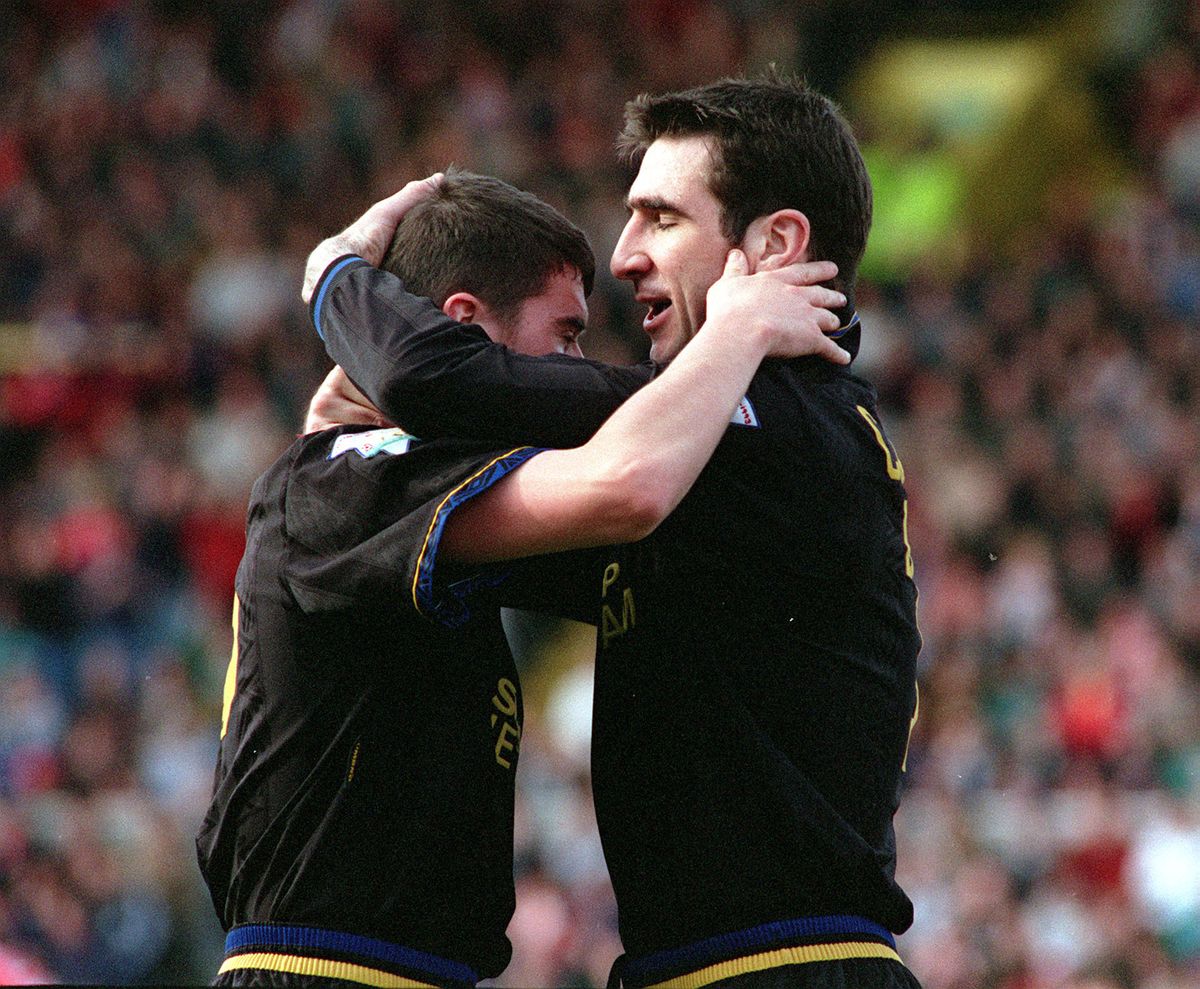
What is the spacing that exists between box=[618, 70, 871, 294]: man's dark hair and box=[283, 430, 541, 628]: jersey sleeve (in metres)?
0.70

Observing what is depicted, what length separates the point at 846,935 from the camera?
3.36 metres

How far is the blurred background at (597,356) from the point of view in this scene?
30.6 feet

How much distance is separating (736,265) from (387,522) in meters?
0.83

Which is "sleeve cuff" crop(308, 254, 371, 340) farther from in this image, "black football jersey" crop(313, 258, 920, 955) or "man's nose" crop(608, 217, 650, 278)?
"man's nose" crop(608, 217, 650, 278)

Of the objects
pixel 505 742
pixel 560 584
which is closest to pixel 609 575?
pixel 560 584

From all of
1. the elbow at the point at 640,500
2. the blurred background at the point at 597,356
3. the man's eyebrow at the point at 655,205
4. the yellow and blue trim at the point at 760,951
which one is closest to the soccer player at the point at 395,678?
the elbow at the point at 640,500

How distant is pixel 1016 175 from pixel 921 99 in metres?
1.51

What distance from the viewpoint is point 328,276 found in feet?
11.8

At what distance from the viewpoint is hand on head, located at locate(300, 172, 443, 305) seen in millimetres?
3668

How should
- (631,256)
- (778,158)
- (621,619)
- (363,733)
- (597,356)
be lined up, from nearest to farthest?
(363,733) < (621,619) < (778,158) < (631,256) < (597,356)

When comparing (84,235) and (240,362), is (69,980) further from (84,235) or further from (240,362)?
(84,235)

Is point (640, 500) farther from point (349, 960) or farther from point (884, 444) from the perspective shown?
point (349, 960)

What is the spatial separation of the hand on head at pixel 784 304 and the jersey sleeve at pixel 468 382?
216 mm

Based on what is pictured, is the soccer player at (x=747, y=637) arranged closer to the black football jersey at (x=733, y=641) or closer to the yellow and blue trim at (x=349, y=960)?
the black football jersey at (x=733, y=641)
